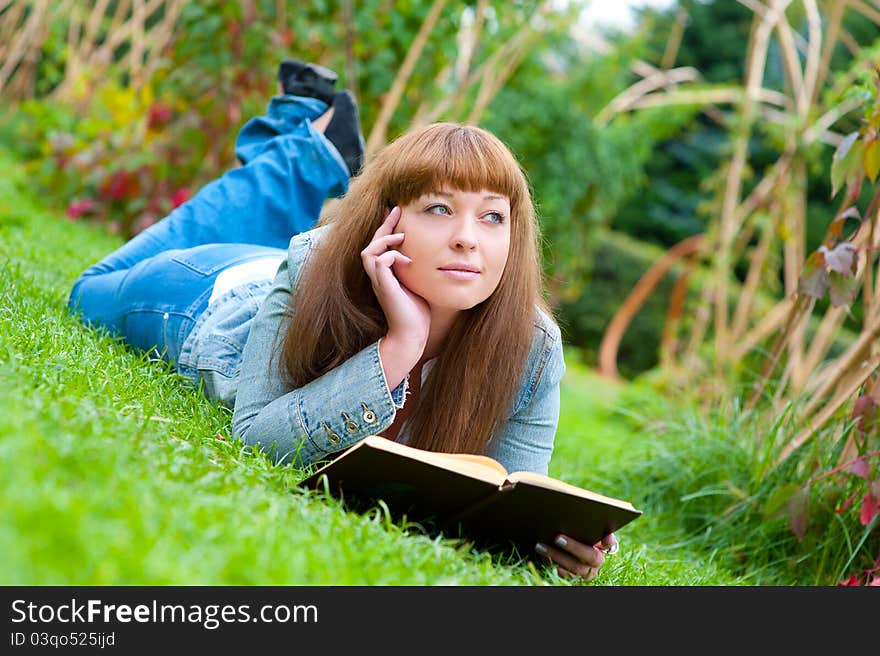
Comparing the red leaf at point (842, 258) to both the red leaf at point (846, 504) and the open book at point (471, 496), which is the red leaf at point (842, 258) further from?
the open book at point (471, 496)

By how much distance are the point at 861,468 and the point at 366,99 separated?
11.7 ft

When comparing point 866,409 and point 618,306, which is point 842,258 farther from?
point 618,306

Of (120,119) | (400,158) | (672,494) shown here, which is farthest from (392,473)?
(120,119)

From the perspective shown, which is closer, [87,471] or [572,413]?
[87,471]

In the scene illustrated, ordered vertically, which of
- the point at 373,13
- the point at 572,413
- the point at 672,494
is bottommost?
the point at 572,413

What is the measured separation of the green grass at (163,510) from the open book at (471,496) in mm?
44

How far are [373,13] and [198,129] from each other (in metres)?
1.09

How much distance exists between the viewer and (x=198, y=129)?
535 centimetres

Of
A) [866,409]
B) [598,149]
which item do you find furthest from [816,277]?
[598,149]

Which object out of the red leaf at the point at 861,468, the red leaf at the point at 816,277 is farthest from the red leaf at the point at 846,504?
the red leaf at the point at 816,277

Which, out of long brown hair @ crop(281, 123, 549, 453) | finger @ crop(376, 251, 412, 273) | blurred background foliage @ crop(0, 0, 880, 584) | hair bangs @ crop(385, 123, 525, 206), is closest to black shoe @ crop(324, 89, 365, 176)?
blurred background foliage @ crop(0, 0, 880, 584)

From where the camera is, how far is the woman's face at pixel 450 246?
209 centimetres

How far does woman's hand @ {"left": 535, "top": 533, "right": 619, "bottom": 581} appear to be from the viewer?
1.93m
